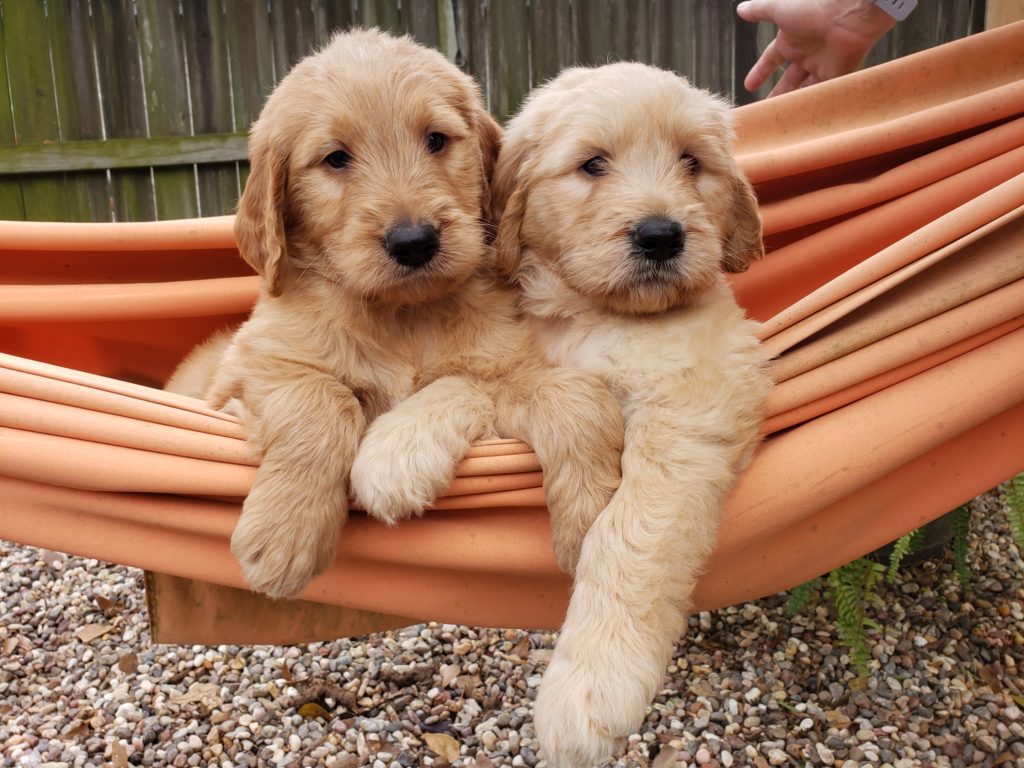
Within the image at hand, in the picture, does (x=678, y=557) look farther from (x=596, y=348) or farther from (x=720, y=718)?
(x=720, y=718)

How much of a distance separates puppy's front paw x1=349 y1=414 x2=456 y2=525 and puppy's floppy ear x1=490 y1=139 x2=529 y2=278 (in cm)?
61

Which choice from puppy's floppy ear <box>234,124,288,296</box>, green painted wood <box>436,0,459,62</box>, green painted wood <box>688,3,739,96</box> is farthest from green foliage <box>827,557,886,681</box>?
green painted wood <box>436,0,459,62</box>

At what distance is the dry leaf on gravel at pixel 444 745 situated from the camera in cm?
300

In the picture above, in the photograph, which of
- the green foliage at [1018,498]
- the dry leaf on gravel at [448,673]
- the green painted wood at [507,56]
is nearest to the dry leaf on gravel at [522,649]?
the dry leaf on gravel at [448,673]

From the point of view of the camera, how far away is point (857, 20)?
323 centimetres

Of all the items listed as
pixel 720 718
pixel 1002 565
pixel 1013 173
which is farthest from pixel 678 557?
pixel 1002 565

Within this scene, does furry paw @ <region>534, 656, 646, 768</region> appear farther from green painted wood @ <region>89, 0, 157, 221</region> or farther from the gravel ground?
green painted wood @ <region>89, 0, 157, 221</region>

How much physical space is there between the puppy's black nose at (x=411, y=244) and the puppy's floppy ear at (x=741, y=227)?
2.49 ft

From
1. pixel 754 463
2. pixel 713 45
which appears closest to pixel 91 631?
pixel 754 463

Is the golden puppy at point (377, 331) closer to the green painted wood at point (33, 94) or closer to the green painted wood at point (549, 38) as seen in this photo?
the green painted wood at point (549, 38)

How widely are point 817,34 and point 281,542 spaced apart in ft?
9.17

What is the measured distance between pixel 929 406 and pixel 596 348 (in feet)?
2.32

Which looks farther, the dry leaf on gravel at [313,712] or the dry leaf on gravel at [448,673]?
the dry leaf on gravel at [448,673]

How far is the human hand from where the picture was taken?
3225 mm
